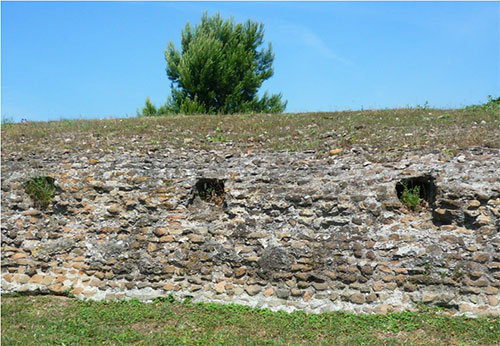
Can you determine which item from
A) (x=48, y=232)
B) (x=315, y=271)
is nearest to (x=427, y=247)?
(x=315, y=271)

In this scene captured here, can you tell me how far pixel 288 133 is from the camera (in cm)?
1196

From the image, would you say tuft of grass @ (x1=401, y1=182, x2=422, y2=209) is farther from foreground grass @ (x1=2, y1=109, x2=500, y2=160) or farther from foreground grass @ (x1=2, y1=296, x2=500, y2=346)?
foreground grass @ (x1=2, y1=296, x2=500, y2=346)

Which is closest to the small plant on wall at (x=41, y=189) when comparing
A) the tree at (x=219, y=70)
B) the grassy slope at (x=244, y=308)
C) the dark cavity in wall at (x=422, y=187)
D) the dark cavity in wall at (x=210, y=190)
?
the grassy slope at (x=244, y=308)

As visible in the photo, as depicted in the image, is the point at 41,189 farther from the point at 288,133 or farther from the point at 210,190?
the point at 288,133

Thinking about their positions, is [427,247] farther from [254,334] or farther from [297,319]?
[254,334]

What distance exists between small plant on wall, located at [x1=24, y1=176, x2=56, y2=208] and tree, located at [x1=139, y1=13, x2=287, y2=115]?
12790mm

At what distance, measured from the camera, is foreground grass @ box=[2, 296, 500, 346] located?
23.4ft

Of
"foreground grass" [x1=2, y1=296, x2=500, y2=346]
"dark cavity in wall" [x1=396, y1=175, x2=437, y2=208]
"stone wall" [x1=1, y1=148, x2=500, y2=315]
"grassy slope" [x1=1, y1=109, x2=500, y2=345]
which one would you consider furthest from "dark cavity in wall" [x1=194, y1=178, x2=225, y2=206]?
"dark cavity in wall" [x1=396, y1=175, x2=437, y2=208]

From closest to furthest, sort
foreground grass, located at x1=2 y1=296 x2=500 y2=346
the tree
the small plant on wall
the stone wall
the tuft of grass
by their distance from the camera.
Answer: foreground grass, located at x1=2 y1=296 x2=500 y2=346 < the stone wall < the tuft of grass < the small plant on wall < the tree

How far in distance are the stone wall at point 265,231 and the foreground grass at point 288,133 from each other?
23.9 inches

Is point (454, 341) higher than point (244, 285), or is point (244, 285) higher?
point (244, 285)

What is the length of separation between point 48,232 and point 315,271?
605cm

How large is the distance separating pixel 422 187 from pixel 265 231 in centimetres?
343

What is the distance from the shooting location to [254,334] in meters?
7.46
